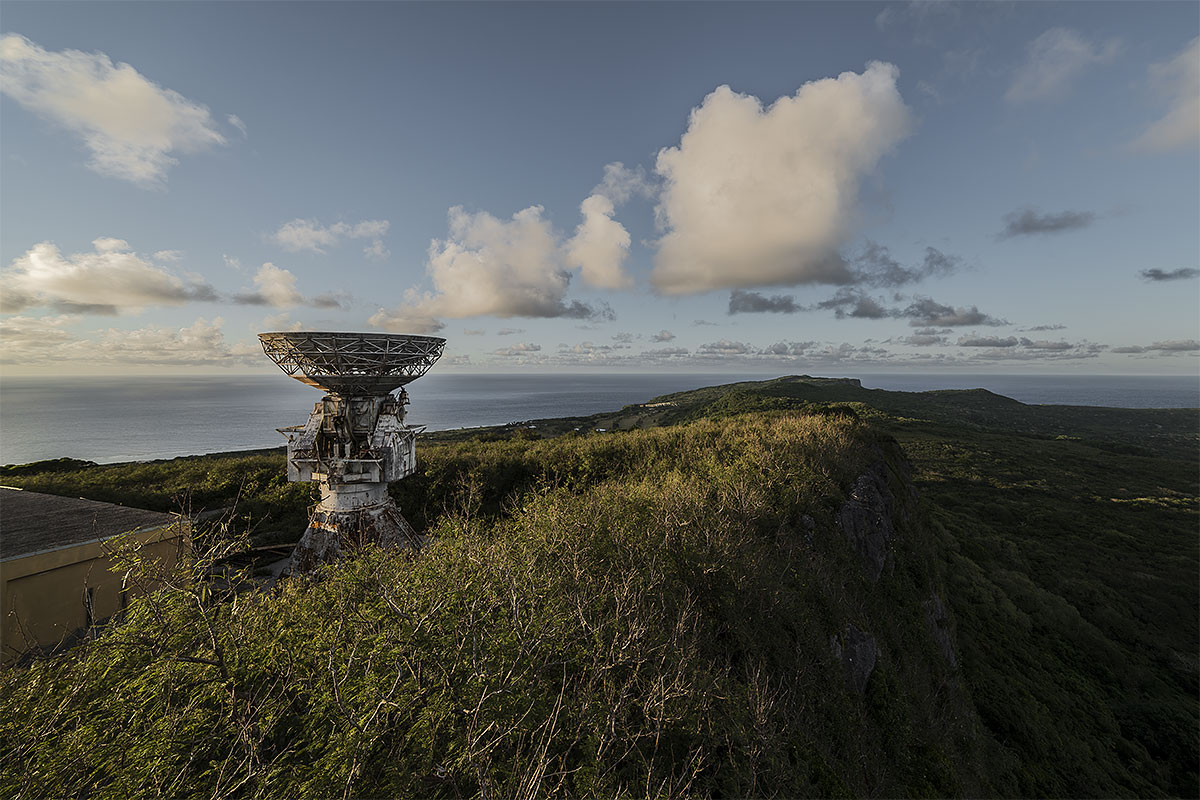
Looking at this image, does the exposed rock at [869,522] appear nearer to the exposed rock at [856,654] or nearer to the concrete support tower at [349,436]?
the exposed rock at [856,654]

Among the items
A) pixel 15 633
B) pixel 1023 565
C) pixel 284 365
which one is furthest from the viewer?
pixel 1023 565

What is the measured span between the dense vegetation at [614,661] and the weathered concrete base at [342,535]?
1898 mm

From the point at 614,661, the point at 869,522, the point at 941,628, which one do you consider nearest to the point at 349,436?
the point at 614,661

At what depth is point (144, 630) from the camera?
6.04 meters

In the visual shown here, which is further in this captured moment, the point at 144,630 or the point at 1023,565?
the point at 1023,565

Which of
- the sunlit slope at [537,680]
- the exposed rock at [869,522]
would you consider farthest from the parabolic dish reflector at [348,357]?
the exposed rock at [869,522]

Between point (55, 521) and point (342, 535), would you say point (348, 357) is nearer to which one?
point (342, 535)

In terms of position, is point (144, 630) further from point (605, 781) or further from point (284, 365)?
point (284, 365)

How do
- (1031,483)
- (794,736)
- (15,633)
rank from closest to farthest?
(794,736) < (15,633) < (1031,483)

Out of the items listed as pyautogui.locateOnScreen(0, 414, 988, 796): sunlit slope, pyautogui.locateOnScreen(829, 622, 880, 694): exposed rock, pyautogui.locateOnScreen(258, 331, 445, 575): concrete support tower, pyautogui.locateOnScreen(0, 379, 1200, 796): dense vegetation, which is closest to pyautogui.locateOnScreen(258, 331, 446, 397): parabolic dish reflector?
pyautogui.locateOnScreen(258, 331, 445, 575): concrete support tower

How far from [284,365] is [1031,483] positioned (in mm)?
94160

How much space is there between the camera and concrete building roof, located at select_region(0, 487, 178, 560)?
1304 cm

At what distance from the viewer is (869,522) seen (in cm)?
1934

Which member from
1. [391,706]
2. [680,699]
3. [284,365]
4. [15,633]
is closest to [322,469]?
[284,365]
